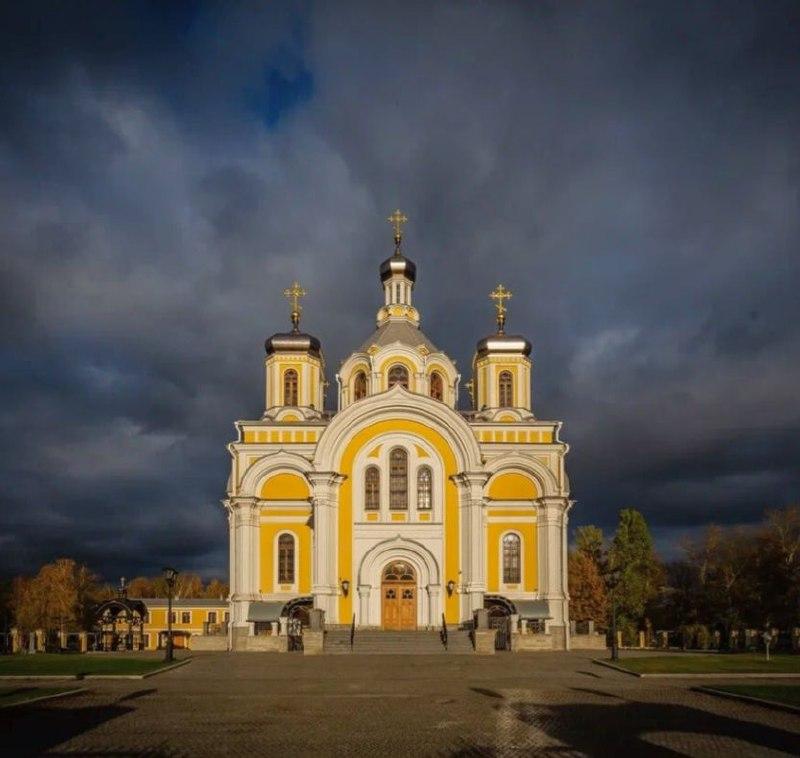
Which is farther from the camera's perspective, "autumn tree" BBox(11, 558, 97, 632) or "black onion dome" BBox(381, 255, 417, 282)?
"autumn tree" BBox(11, 558, 97, 632)

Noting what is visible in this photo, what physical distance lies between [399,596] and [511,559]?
5.59 m

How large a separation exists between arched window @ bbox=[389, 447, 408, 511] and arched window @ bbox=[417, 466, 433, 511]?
0.60m

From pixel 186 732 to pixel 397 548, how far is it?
28.3m

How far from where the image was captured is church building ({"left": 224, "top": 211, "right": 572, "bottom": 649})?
1688 inches

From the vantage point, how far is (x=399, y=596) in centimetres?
4341

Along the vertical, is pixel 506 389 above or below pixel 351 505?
above

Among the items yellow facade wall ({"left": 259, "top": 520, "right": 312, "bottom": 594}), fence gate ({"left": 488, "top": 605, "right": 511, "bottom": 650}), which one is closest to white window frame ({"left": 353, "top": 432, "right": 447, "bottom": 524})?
yellow facade wall ({"left": 259, "top": 520, "right": 312, "bottom": 594})

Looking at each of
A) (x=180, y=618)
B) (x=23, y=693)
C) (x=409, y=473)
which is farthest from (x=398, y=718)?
(x=180, y=618)

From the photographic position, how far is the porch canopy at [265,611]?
4297 cm

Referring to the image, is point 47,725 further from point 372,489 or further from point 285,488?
point 285,488

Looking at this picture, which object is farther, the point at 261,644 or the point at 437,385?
the point at 437,385

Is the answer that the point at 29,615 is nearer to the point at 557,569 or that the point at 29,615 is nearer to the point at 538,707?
the point at 557,569

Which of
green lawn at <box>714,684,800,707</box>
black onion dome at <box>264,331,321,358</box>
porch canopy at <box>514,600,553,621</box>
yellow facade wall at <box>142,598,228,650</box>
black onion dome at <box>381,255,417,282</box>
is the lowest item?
yellow facade wall at <box>142,598,228,650</box>

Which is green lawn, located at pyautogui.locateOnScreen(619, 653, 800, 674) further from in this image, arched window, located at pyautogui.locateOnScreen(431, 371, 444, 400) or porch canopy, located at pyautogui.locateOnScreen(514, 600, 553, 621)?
arched window, located at pyautogui.locateOnScreen(431, 371, 444, 400)
